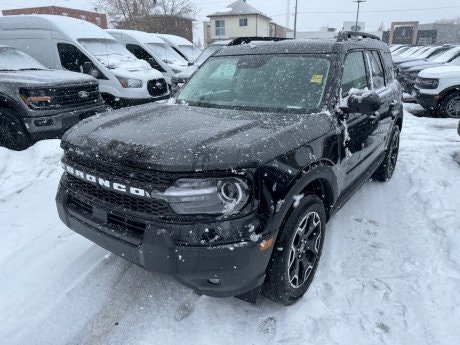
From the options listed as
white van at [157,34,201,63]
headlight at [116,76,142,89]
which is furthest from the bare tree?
headlight at [116,76,142,89]

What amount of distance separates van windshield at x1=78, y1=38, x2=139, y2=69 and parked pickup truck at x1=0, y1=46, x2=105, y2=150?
271cm

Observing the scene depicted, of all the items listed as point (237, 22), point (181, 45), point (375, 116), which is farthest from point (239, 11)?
point (375, 116)

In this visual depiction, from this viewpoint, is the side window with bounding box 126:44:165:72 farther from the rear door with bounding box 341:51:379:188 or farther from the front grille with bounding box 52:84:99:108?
the rear door with bounding box 341:51:379:188

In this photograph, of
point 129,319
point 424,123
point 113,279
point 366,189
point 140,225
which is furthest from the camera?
point 424,123

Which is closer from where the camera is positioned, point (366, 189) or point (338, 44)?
point (338, 44)

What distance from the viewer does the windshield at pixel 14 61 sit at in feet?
22.9

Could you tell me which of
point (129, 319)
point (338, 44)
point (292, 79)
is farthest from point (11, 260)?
point (338, 44)

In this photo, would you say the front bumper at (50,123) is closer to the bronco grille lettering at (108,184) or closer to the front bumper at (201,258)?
the bronco grille lettering at (108,184)

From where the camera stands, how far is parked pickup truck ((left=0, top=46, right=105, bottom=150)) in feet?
19.1

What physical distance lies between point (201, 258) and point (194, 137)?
756 mm

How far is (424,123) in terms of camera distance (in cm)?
913

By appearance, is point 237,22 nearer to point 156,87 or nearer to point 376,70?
point 156,87

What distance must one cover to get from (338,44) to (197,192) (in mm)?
2168

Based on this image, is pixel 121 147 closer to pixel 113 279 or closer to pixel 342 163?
pixel 113 279
